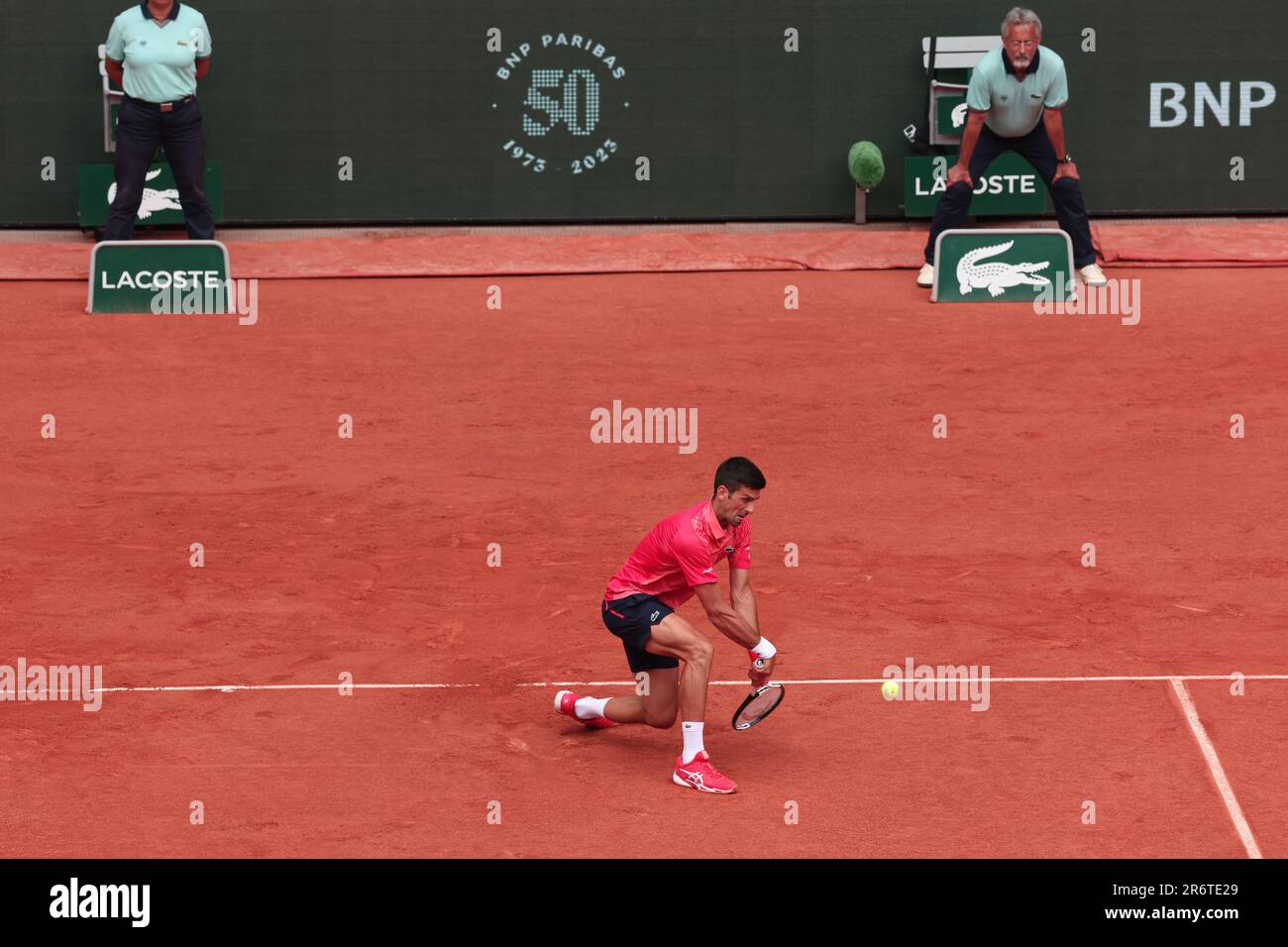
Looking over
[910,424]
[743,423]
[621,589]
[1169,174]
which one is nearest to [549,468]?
[743,423]

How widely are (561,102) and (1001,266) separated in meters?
4.74

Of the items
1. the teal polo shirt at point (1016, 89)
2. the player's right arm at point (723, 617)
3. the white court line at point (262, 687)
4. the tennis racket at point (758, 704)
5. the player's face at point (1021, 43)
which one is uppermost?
the player's face at point (1021, 43)

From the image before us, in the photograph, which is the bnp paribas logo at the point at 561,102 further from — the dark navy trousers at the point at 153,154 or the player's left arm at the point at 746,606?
the player's left arm at the point at 746,606

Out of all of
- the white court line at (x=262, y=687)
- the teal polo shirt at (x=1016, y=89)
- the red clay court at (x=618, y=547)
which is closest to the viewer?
the red clay court at (x=618, y=547)

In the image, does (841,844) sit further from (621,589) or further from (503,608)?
(503,608)

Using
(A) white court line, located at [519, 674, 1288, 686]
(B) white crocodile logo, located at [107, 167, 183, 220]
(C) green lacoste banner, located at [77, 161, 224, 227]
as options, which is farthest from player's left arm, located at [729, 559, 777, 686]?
(B) white crocodile logo, located at [107, 167, 183, 220]

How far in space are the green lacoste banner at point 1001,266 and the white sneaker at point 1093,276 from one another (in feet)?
0.76

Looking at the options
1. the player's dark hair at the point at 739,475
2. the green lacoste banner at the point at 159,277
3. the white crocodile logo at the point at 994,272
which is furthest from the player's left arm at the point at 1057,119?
the player's dark hair at the point at 739,475

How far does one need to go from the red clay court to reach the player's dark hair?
149cm

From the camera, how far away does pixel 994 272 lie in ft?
61.2

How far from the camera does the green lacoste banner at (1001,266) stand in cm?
1858

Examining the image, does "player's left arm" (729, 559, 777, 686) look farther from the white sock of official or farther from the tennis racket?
the white sock of official

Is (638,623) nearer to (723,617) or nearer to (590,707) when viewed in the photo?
(723,617)

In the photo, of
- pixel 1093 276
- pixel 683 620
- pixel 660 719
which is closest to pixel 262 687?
pixel 660 719
